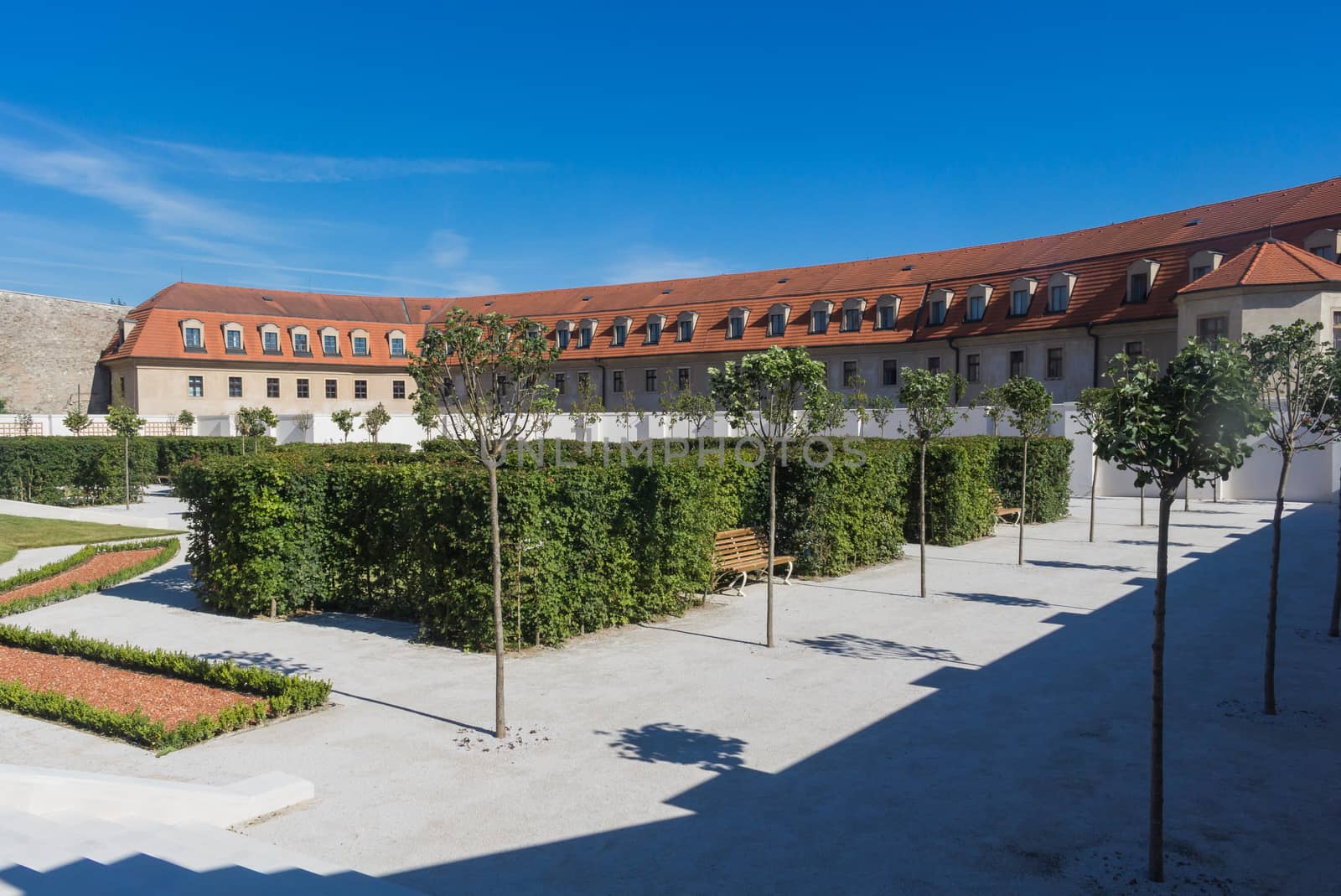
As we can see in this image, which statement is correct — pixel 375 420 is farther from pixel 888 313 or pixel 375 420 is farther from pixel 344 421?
pixel 888 313

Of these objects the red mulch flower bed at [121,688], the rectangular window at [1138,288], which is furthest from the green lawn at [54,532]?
the rectangular window at [1138,288]

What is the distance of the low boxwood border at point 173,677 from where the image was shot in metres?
7.42

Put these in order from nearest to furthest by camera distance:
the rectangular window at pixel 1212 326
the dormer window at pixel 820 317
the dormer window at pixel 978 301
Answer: the rectangular window at pixel 1212 326
the dormer window at pixel 978 301
the dormer window at pixel 820 317

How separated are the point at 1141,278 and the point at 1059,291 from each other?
352cm

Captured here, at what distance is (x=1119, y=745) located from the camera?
7.29m

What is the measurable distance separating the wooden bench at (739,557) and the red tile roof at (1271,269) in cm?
2665

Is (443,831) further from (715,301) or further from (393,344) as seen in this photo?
(393,344)

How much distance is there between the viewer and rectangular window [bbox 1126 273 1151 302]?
38344mm

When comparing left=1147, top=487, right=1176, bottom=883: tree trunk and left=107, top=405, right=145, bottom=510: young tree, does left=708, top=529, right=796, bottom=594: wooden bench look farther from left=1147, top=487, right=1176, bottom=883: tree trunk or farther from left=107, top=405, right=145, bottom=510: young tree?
left=107, top=405, right=145, bottom=510: young tree

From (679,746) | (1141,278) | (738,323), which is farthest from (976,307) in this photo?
(679,746)

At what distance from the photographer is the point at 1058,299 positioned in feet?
135

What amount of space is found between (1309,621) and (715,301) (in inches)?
1669

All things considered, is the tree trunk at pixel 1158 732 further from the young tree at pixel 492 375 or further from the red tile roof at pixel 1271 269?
Answer: the red tile roof at pixel 1271 269

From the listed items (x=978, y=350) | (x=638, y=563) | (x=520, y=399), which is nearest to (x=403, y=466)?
(x=638, y=563)
